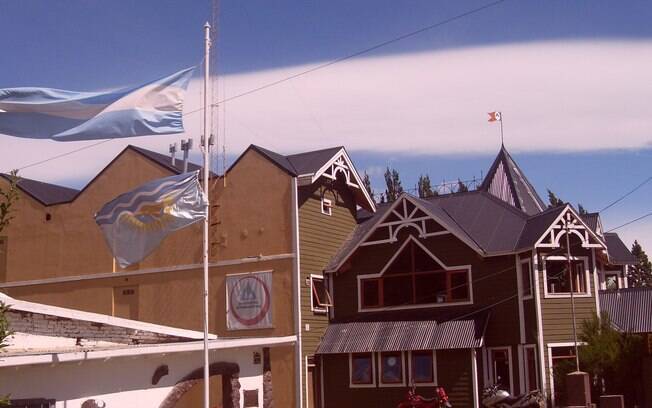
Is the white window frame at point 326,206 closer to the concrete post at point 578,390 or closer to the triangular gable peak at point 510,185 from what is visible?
the triangular gable peak at point 510,185

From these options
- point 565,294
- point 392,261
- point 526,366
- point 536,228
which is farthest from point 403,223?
point 526,366

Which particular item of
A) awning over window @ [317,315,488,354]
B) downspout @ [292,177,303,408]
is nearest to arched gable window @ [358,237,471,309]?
awning over window @ [317,315,488,354]

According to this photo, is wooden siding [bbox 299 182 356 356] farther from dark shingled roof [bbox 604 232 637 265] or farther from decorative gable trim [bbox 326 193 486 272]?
dark shingled roof [bbox 604 232 637 265]

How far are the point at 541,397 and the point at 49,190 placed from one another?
22.8 m

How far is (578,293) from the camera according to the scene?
26969 mm

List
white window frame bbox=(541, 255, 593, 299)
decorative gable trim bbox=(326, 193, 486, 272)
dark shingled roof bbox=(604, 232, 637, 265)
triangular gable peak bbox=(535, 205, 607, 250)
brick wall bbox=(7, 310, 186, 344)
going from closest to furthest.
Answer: brick wall bbox=(7, 310, 186, 344), white window frame bbox=(541, 255, 593, 299), triangular gable peak bbox=(535, 205, 607, 250), decorative gable trim bbox=(326, 193, 486, 272), dark shingled roof bbox=(604, 232, 637, 265)

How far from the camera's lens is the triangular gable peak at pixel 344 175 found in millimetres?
29594

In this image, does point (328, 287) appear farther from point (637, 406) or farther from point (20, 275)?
point (20, 275)

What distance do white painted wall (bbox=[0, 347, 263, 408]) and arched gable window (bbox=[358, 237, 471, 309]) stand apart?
8762mm

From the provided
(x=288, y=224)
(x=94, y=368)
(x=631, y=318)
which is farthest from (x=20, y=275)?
(x=631, y=318)

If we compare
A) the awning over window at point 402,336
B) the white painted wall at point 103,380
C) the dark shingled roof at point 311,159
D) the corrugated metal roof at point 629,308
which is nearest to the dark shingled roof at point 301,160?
the dark shingled roof at point 311,159

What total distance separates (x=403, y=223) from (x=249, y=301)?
614 centimetres

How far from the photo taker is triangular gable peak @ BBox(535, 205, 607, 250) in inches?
1046

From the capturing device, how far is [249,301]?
2988 cm
